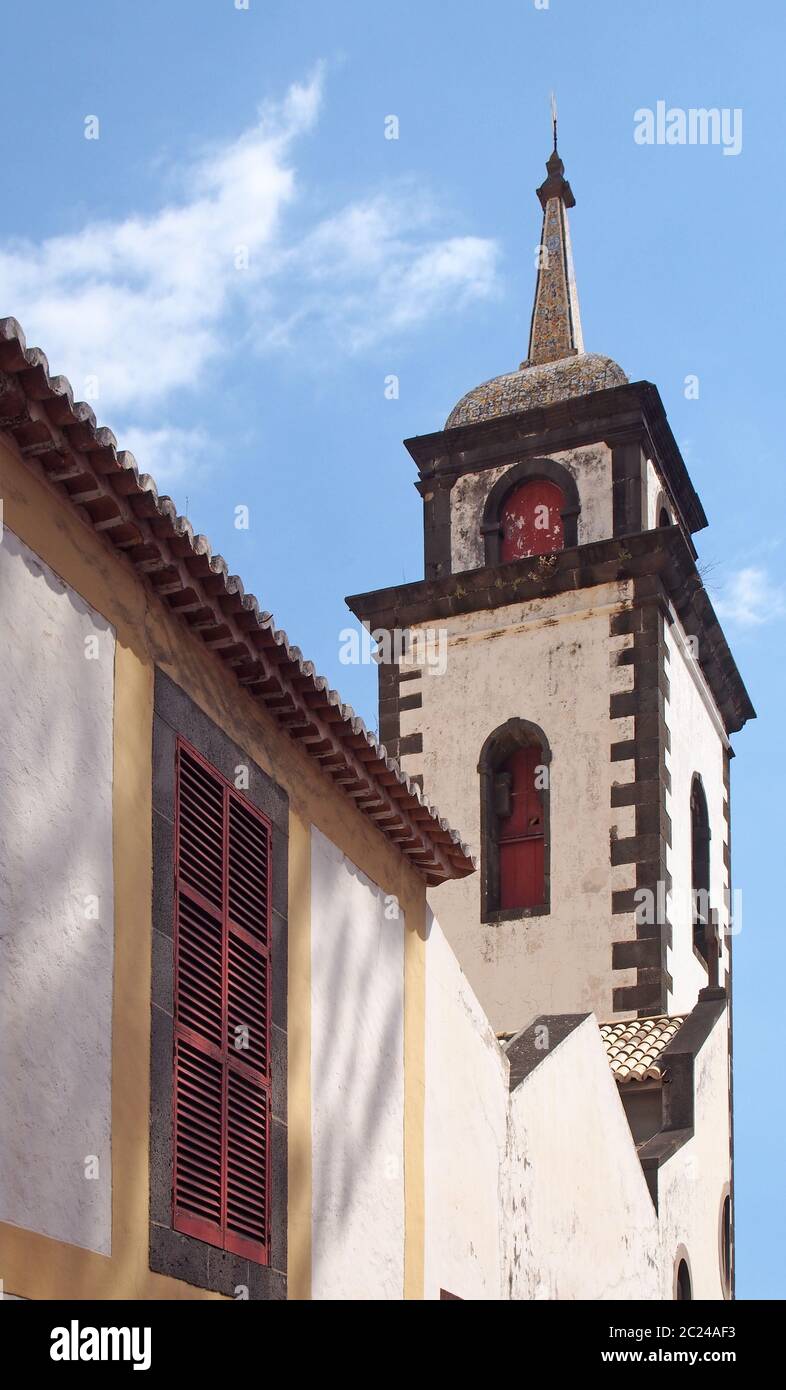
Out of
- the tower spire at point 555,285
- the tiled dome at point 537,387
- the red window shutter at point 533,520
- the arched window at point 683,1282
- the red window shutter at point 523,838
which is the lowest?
the arched window at point 683,1282

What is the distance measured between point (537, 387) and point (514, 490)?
1245 mm

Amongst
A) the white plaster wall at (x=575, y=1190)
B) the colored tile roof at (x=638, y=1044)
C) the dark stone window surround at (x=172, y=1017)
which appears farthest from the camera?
the colored tile roof at (x=638, y=1044)

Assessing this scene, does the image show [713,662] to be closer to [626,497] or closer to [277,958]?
[626,497]

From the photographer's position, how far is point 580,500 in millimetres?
23062

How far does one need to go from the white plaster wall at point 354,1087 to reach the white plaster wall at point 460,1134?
1.78 ft

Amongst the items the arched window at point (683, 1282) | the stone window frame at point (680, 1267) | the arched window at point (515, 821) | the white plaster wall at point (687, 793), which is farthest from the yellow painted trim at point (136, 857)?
the white plaster wall at point (687, 793)

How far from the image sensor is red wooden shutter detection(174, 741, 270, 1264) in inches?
387

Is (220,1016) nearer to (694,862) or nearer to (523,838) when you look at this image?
(523,838)

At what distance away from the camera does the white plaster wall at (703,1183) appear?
686 inches

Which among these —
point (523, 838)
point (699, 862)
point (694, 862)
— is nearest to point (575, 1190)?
point (523, 838)

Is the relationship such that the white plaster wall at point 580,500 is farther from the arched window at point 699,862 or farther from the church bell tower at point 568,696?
the arched window at point 699,862
